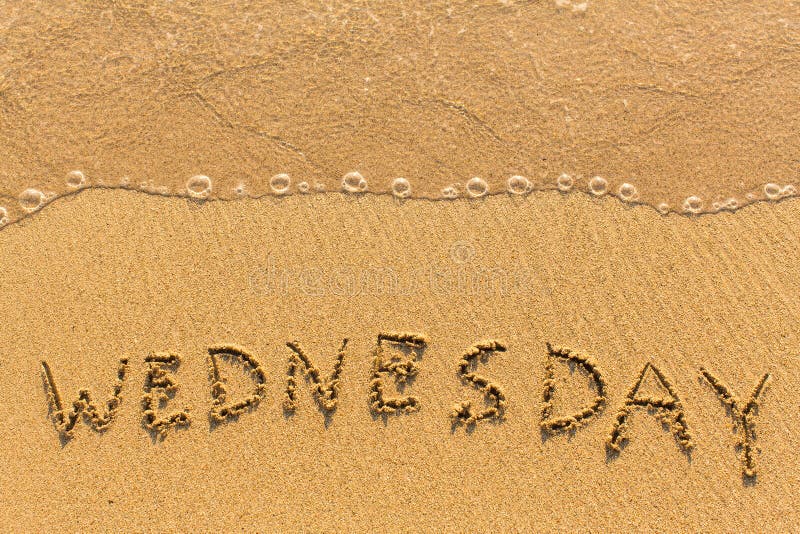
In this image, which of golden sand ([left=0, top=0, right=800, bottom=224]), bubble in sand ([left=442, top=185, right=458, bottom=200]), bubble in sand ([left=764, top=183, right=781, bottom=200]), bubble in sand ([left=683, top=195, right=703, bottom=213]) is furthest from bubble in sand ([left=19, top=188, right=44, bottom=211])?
bubble in sand ([left=764, top=183, right=781, bottom=200])

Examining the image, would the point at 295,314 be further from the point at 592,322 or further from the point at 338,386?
the point at 592,322

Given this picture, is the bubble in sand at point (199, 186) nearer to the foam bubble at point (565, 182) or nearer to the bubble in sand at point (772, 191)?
the foam bubble at point (565, 182)

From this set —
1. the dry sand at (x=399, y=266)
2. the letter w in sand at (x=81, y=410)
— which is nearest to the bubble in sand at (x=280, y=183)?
the dry sand at (x=399, y=266)

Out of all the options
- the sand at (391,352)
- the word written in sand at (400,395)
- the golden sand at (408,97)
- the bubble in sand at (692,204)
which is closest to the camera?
the sand at (391,352)

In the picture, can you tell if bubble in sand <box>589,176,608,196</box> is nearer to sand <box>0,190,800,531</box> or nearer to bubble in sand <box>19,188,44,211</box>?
sand <box>0,190,800,531</box>

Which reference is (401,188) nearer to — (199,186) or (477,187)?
(477,187)
